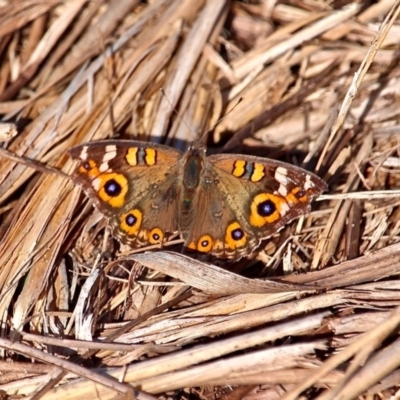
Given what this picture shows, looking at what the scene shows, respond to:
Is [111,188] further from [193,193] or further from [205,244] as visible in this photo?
[205,244]

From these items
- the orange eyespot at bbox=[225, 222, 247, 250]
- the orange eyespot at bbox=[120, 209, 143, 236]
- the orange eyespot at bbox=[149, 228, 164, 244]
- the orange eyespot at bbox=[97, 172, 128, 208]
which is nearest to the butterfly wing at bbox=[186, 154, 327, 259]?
the orange eyespot at bbox=[225, 222, 247, 250]

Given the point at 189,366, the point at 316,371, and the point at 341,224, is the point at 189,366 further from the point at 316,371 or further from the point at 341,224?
the point at 341,224

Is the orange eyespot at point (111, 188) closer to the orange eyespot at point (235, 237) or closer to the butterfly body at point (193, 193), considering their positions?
the butterfly body at point (193, 193)

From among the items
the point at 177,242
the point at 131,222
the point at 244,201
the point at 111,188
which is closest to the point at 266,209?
the point at 244,201

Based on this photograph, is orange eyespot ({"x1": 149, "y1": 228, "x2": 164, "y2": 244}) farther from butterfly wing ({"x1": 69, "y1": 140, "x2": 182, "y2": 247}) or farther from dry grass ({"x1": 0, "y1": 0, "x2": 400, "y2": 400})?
dry grass ({"x1": 0, "y1": 0, "x2": 400, "y2": 400})

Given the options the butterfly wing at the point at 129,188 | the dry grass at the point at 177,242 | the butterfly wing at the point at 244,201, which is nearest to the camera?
the dry grass at the point at 177,242

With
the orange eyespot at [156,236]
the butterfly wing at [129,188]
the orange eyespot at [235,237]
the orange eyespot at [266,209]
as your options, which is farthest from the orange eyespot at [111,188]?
the orange eyespot at [266,209]

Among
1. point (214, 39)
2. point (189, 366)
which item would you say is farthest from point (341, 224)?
point (214, 39)
